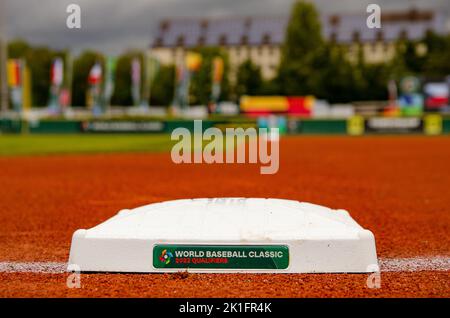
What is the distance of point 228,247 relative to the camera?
4.20 m

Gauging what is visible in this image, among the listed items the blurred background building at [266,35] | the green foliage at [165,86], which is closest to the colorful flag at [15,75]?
the green foliage at [165,86]

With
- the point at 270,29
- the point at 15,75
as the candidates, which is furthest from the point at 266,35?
the point at 15,75

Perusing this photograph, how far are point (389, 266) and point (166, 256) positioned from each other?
5.85ft

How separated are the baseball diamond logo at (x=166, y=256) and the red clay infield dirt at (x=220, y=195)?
12 centimetres

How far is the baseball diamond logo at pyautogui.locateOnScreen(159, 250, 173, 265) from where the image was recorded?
4.27 m

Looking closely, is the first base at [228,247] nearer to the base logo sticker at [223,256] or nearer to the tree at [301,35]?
the base logo sticker at [223,256]

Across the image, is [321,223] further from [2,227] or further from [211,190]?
[211,190]

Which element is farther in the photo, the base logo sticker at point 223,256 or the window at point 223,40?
the window at point 223,40

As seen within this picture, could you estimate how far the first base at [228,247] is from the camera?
4203 mm

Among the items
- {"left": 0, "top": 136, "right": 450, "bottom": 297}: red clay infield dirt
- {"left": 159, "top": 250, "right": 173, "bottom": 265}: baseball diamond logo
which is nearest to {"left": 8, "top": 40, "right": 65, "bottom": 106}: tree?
{"left": 0, "top": 136, "right": 450, "bottom": 297}: red clay infield dirt

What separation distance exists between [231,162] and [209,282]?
1298 cm

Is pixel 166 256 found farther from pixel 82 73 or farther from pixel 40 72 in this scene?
pixel 82 73

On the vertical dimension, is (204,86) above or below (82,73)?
below
